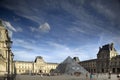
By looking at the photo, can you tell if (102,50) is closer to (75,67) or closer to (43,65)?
(75,67)

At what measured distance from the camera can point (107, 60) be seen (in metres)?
79.6

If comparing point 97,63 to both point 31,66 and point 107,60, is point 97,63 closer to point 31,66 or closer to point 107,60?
point 107,60

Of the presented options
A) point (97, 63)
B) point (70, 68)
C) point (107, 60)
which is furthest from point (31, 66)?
point (70, 68)

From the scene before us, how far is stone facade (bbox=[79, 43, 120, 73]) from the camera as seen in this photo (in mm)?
74188

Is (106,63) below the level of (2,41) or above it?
below

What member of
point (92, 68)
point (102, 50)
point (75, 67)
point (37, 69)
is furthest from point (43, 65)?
point (75, 67)

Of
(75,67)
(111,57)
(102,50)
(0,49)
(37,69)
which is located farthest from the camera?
(37,69)

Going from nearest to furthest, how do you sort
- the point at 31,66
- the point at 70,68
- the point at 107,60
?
the point at 70,68 < the point at 107,60 < the point at 31,66

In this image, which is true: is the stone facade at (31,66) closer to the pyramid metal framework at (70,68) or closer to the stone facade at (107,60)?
the stone facade at (107,60)

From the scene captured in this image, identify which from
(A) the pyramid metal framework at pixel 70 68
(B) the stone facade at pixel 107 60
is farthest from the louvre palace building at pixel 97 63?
(A) the pyramid metal framework at pixel 70 68

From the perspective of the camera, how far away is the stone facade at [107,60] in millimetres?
74188

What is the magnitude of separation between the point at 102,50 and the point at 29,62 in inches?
1865

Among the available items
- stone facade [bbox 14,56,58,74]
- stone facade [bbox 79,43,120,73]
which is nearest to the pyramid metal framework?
stone facade [bbox 79,43,120,73]

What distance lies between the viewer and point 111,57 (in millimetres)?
79375
